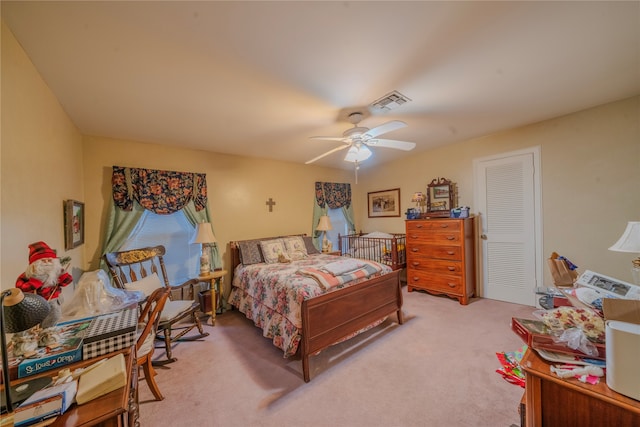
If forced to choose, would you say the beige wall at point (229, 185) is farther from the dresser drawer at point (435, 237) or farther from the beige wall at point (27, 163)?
the dresser drawer at point (435, 237)

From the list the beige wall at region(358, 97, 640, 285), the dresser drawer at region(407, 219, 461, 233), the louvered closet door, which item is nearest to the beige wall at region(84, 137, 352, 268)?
the dresser drawer at region(407, 219, 461, 233)

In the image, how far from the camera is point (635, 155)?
2.48 meters

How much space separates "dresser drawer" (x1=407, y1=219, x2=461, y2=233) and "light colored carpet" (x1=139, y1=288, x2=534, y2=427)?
129cm

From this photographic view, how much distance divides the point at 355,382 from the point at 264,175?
3.34 m

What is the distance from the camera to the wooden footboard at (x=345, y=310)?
6.78ft

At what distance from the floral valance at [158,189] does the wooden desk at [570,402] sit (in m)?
3.73

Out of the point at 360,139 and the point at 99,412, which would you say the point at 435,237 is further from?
the point at 99,412

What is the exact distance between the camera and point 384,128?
7.06 ft

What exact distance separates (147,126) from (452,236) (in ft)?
13.9

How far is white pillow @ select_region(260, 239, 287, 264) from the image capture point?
3629mm

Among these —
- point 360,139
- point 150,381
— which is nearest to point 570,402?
point 360,139

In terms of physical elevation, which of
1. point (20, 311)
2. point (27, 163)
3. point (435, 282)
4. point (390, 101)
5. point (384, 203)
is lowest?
point (435, 282)

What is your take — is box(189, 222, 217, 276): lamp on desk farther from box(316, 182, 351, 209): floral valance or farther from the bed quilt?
box(316, 182, 351, 209): floral valance

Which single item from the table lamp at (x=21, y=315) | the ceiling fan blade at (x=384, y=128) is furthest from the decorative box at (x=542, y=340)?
the table lamp at (x=21, y=315)
